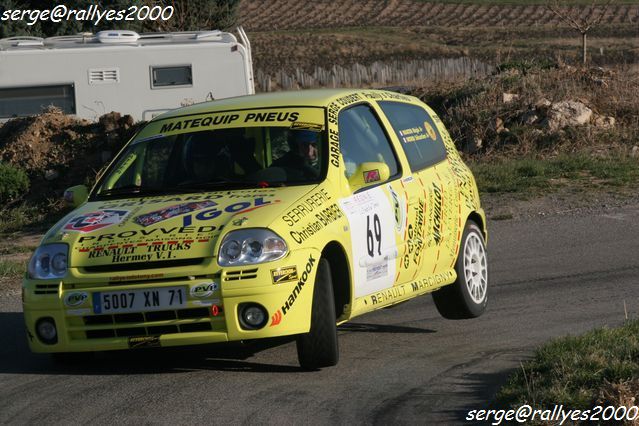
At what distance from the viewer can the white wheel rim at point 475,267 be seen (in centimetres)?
882

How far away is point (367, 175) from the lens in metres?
7.59

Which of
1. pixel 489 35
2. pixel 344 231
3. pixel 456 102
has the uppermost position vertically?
pixel 344 231

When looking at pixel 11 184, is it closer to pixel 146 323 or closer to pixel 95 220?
pixel 95 220

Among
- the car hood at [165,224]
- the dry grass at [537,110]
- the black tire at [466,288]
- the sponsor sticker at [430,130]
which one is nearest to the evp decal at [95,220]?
the car hood at [165,224]

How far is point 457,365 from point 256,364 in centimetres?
123

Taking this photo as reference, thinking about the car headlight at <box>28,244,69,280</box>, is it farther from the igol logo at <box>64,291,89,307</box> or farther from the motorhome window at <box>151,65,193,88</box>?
the motorhome window at <box>151,65,193,88</box>

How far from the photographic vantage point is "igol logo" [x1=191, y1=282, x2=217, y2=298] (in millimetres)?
6723

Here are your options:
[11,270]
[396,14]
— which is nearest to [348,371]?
[11,270]

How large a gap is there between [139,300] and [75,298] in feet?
1.29

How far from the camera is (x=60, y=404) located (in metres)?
6.66

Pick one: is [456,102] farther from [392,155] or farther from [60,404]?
[60,404]

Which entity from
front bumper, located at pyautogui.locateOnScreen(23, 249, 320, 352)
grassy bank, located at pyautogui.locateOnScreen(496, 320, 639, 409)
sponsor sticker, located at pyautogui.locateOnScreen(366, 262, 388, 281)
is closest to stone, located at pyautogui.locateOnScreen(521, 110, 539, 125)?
sponsor sticker, located at pyautogui.locateOnScreen(366, 262, 388, 281)

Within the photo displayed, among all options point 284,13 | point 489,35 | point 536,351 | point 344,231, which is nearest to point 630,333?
point 536,351

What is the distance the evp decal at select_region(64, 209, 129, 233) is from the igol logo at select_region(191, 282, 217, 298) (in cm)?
79
